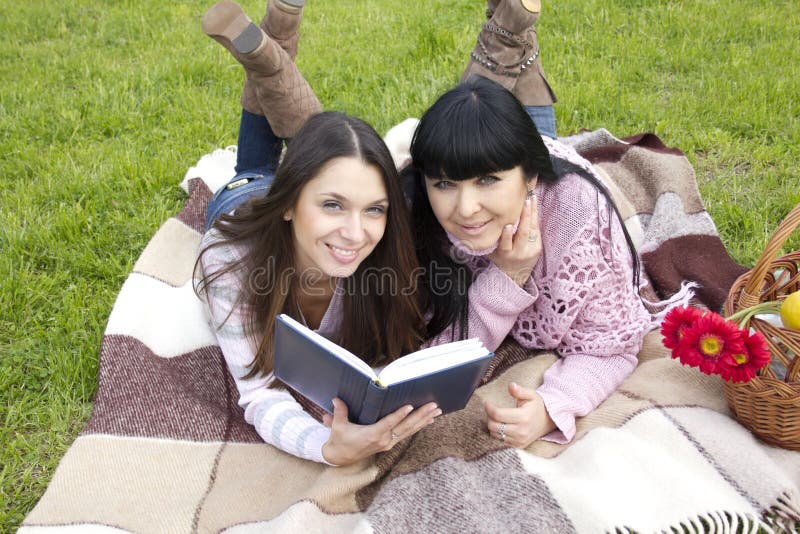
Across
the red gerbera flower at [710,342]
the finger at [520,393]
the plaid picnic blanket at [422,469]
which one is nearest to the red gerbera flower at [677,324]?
the red gerbera flower at [710,342]

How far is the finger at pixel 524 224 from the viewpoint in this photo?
2.36m

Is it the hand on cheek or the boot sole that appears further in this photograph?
the boot sole

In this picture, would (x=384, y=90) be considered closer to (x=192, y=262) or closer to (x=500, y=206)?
(x=192, y=262)

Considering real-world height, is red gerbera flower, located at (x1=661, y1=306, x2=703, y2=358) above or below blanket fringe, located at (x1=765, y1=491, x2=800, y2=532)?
above

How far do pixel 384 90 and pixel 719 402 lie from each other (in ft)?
9.14

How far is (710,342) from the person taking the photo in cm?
201

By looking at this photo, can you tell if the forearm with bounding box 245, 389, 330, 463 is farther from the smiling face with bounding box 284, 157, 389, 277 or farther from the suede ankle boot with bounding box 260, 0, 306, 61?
the suede ankle boot with bounding box 260, 0, 306, 61

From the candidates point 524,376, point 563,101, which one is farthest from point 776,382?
point 563,101

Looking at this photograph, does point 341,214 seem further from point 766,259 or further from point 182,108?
point 182,108

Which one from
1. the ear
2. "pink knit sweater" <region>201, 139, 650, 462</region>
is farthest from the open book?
the ear

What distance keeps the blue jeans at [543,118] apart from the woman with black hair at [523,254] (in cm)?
70

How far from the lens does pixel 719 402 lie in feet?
7.82

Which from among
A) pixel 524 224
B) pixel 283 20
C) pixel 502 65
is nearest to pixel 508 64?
pixel 502 65

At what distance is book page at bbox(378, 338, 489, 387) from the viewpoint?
6.12ft
